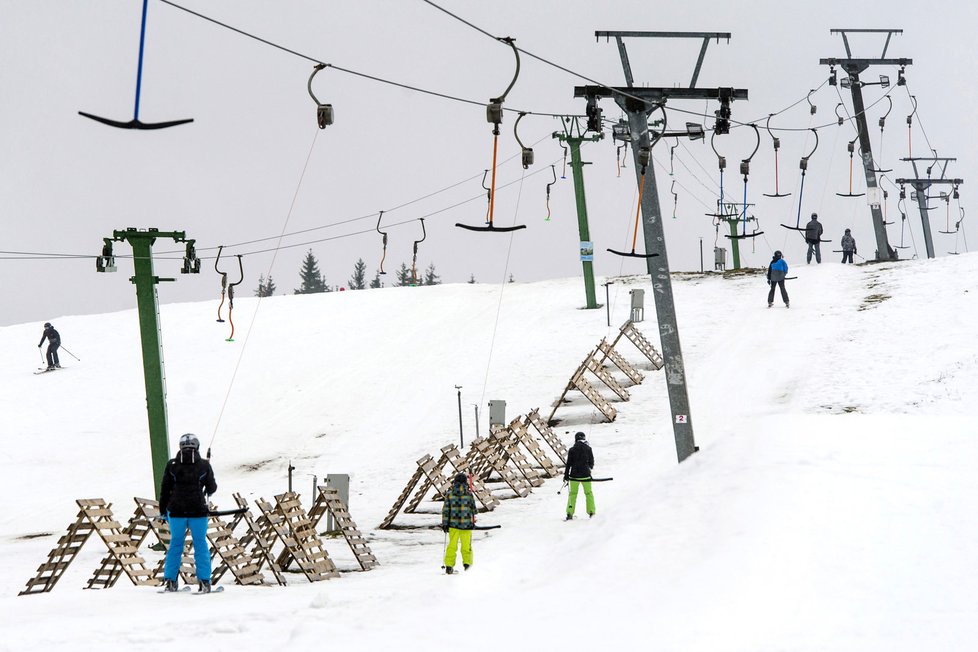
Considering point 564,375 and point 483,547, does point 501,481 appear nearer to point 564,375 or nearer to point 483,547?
point 483,547

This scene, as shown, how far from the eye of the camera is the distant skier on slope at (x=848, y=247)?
4088 centimetres

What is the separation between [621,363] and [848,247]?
59.0 feet

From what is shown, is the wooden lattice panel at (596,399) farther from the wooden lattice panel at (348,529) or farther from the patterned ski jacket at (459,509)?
the patterned ski jacket at (459,509)

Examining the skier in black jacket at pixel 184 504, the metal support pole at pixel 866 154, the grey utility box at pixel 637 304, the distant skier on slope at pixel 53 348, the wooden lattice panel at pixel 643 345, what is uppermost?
the metal support pole at pixel 866 154

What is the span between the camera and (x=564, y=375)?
2786 cm

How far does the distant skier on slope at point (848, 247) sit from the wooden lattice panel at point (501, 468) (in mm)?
25426

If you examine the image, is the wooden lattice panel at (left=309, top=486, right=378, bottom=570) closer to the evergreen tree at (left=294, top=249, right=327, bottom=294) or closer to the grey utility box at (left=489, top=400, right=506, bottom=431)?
the grey utility box at (left=489, top=400, right=506, bottom=431)

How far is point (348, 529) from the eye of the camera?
1405cm

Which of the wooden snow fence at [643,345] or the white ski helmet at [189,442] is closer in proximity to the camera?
the white ski helmet at [189,442]

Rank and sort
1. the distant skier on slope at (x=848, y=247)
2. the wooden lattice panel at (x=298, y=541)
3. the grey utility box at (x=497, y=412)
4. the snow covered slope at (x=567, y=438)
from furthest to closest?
the distant skier on slope at (x=848, y=247), the grey utility box at (x=497, y=412), the wooden lattice panel at (x=298, y=541), the snow covered slope at (x=567, y=438)

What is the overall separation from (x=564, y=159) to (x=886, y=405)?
16.3 metres

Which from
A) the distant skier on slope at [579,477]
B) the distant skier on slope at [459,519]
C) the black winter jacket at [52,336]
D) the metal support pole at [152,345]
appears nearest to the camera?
the distant skier on slope at [459,519]

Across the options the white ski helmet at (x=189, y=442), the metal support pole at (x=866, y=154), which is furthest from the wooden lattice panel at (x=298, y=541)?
the metal support pole at (x=866, y=154)

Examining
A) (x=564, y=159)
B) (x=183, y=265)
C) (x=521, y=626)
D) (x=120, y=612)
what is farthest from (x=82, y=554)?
(x=564, y=159)
